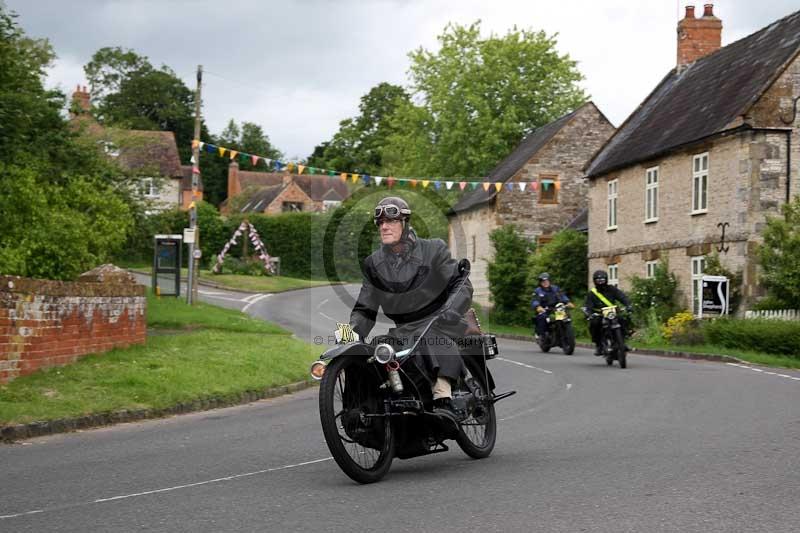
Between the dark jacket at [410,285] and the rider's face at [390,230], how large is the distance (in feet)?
0.47

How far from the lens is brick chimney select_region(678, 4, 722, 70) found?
39969 millimetres

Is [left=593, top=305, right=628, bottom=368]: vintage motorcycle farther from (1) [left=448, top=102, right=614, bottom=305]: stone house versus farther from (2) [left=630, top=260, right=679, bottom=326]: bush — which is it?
A: (1) [left=448, top=102, right=614, bottom=305]: stone house

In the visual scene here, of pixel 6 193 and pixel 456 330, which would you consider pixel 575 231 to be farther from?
pixel 456 330

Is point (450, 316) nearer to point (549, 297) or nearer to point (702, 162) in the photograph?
point (549, 297)

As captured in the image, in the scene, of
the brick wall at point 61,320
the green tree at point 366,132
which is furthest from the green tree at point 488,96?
the brick wall at point 61,320

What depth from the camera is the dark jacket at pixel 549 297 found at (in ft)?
82.3

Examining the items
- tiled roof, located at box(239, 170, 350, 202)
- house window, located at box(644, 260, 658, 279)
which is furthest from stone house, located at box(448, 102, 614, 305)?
tiled roof, located at box(239, 170, 350, 202)

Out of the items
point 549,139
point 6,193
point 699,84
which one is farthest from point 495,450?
point 549,139

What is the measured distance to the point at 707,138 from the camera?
1216 inches

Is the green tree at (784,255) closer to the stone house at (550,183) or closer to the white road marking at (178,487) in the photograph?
the white road marking at (178,487)

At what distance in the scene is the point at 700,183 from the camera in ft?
104

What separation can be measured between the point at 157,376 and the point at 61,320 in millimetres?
1535

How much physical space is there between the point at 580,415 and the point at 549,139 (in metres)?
41.9

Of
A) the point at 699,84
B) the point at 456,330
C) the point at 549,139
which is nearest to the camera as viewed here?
the point at 456,330
